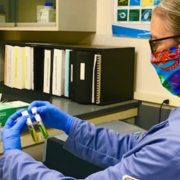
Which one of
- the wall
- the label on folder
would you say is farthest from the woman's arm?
the wall

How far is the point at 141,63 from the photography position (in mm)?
1970

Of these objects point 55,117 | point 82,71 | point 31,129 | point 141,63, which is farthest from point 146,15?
point 31,129

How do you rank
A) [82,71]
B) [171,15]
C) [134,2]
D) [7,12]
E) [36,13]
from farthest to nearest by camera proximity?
1. [7,12]
2. [36,13]
3. [134,2]
4. [82,71]
5. [171,15]

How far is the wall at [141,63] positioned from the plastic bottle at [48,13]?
313 millimetres

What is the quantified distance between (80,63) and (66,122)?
628 millimetres

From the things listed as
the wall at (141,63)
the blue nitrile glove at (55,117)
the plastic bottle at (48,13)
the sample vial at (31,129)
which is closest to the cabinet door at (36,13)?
the plastic bottle at (48,13)

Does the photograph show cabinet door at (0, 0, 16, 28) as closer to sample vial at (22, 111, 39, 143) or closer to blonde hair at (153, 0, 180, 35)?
sample vial at (22, 111, 39, 143)

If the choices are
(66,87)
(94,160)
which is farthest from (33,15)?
(94,160)

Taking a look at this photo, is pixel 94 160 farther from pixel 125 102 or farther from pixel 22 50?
pixel 22 50

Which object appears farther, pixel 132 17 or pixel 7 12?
pixel 7 12

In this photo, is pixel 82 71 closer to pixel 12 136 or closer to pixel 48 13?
pixel 48 13

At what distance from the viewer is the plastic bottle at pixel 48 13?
2.00 meters

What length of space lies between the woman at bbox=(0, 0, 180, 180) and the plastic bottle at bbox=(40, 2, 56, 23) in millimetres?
929

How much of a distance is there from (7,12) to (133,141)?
1.56 meters
